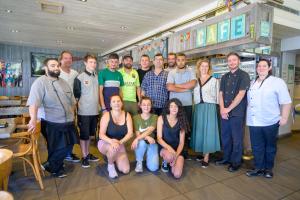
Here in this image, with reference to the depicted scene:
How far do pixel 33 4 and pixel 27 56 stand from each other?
535cm

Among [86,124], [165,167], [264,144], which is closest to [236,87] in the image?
[264,144]

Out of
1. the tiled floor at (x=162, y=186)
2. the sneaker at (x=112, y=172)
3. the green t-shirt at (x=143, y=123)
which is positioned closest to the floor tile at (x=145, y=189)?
the tiled floor at (x=162, y=186)

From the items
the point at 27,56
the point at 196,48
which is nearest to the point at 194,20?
the point at 196,48

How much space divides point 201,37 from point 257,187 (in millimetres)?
2349

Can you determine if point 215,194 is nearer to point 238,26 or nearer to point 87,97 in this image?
point 87,97

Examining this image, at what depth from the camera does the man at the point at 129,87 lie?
3.00 meters

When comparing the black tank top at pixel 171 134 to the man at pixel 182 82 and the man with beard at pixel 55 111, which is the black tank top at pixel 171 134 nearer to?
the man at pixel 182 82

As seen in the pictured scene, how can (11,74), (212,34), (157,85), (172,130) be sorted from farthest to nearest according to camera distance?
(11,74), (212,34), (157,85), (172,130)

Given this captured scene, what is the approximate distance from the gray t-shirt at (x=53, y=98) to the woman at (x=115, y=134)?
1.48ft

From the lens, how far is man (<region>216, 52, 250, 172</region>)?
2.60m

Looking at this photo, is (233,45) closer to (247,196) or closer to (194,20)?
(194,20)

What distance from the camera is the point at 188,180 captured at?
2.47m

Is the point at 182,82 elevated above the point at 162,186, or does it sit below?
above

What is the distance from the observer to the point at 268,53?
397 centimetres
